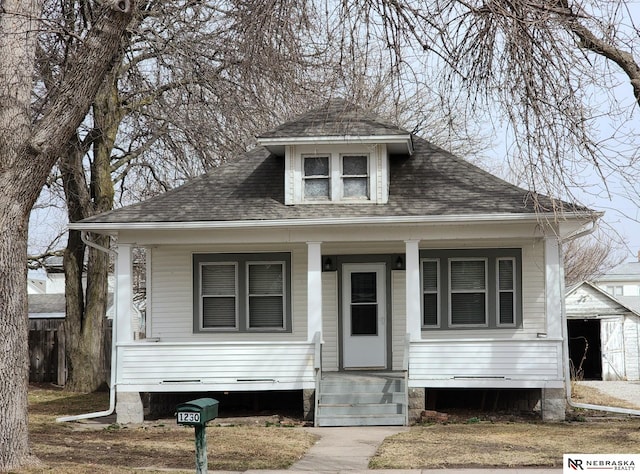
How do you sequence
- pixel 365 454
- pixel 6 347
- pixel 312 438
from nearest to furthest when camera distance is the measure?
pixel 6 347 < pixel 365 454 < pixel 312 438

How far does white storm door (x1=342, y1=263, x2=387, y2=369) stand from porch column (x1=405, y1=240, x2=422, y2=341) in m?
1.76

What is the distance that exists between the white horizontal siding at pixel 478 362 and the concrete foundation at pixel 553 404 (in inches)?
10.3

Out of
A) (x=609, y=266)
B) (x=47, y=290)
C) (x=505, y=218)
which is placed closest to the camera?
(x=505, y=218)

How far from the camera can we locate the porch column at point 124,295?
17859 millimetres

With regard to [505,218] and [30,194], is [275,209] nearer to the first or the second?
[505,218]

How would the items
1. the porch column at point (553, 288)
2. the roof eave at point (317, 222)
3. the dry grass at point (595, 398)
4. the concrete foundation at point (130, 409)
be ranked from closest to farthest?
the roof eave at point (317, 222) → the porch column at point (553, 288) → the concrete foundation at point (130, 409) → the dry grass at point (595, 398)

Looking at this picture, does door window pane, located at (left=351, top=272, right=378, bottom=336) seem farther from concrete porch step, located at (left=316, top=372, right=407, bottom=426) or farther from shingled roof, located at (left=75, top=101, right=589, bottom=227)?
shingled roof, located at (left=75, top=101, right=589, bottom=227)

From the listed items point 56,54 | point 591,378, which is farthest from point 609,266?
point 56,54

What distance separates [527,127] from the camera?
11.5 m

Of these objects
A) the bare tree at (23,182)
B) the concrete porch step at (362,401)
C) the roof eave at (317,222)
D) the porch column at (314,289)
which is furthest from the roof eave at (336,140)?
the bare tree at (23,182)

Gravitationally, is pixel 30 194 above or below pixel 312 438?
above

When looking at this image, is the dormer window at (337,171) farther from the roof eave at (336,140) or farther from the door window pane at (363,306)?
the door window pane at (363,306)

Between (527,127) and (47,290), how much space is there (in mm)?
78042

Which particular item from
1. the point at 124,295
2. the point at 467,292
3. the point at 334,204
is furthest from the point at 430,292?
the point at 124,295
